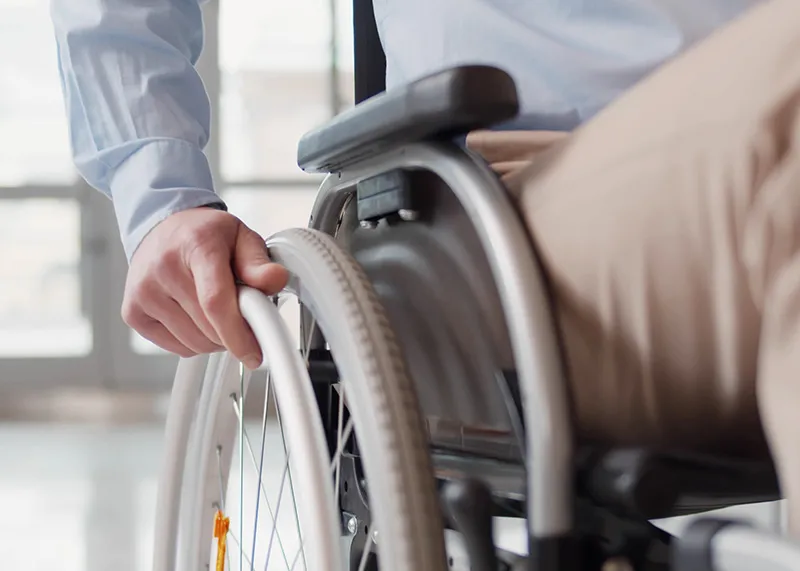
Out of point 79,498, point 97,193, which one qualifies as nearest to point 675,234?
point 79,498

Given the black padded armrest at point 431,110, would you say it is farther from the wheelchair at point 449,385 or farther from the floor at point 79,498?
the floor at point 79,498

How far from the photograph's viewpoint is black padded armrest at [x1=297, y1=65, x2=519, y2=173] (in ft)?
1.47

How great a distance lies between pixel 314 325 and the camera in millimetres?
765

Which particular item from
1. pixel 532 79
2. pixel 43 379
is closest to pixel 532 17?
pixel 532 79

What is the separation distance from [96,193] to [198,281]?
11.6 feet

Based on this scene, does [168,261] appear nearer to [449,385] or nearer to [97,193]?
[449,385]

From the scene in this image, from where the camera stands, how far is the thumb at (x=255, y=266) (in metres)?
0.62

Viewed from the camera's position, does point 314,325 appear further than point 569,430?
Yes

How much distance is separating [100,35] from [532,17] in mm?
395

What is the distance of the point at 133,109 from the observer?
0.79m

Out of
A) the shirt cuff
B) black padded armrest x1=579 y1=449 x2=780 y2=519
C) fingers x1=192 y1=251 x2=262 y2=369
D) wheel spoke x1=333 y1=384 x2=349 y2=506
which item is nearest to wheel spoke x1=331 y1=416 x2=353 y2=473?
wheel spoke x1=333 y1=384 x2=349 y2=506

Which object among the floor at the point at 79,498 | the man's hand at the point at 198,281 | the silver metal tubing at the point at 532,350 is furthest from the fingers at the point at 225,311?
the floor at the point at 79,498

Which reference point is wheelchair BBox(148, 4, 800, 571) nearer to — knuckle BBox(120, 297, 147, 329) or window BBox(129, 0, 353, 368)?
knuckle BBox(120, 297, 147, 329)

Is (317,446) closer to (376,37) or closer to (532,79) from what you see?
(532,79)
